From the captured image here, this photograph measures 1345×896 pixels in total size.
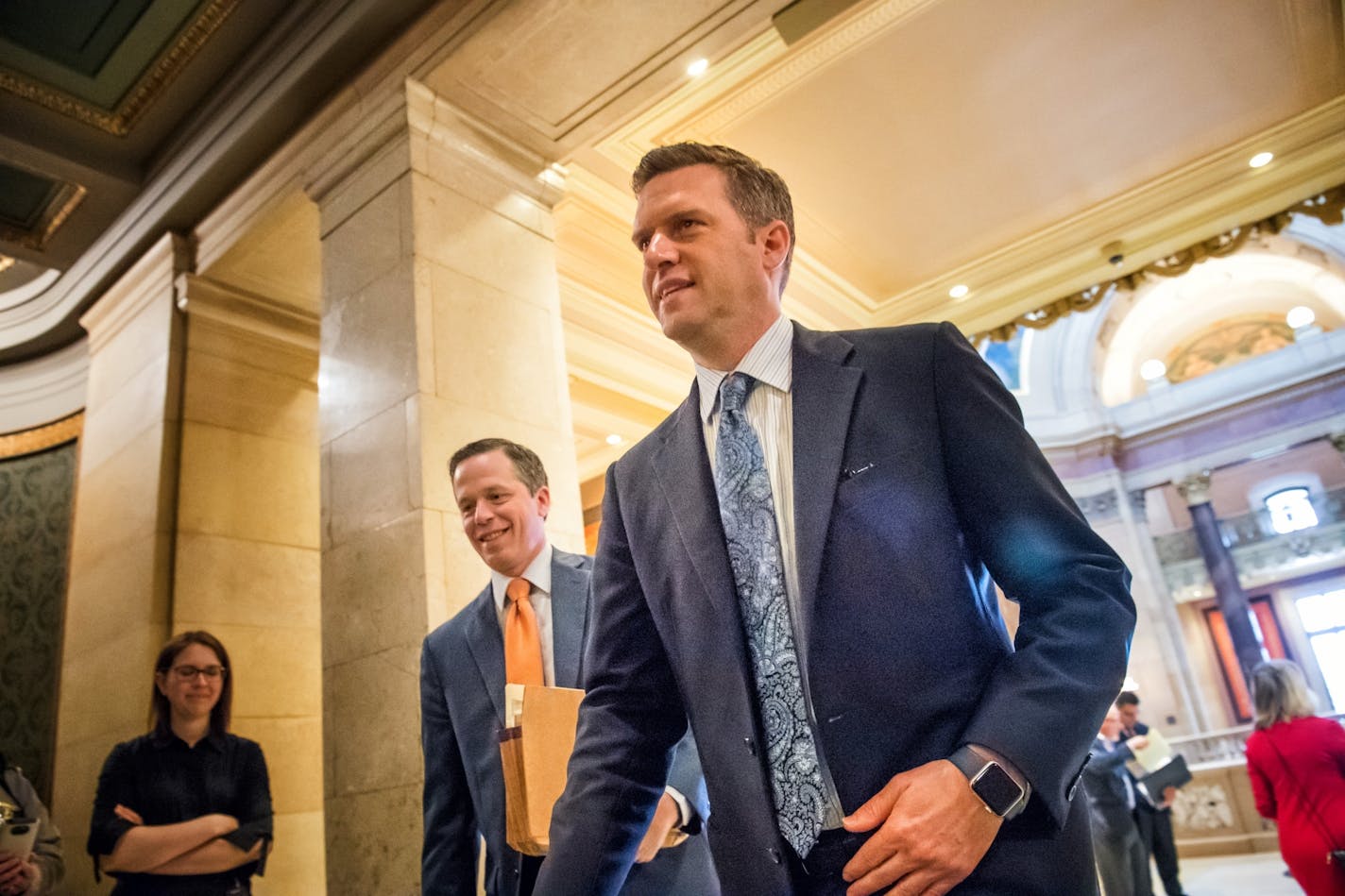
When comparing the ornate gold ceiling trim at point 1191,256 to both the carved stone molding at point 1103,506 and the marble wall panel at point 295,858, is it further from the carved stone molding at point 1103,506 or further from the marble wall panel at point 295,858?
the carved stone molding at point 1103,506

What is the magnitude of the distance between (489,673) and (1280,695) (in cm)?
395

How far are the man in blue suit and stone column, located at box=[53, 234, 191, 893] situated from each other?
10.9 feet

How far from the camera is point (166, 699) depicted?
3.36 m

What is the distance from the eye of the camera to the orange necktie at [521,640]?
2178 millimetres

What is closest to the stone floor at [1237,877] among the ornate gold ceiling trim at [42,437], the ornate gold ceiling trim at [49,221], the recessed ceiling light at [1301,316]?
the ornate gold ceiling trim at [42,437]

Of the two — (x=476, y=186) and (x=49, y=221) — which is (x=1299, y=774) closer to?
(x=476, y=186)

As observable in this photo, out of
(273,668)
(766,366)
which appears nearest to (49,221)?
(273,668)

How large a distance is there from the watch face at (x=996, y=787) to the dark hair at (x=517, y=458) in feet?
5.43

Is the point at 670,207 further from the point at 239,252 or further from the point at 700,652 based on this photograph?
the point at 239,252

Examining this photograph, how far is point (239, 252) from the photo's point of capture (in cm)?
536

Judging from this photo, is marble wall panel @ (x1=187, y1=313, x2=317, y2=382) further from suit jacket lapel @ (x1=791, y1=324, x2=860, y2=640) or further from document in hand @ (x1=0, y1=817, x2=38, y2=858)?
suit jacket lapel @ (x1=791, y1=324, x2=860, y2=640)

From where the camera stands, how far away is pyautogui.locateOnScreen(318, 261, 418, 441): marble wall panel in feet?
12.6

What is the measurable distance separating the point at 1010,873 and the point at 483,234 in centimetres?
385

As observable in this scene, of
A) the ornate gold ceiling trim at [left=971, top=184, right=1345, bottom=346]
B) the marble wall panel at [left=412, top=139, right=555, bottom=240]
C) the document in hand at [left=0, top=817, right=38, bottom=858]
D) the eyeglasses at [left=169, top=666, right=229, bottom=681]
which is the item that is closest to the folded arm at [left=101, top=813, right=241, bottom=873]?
the document in hand at [left=0, top=817, right=38, bottom=858]
